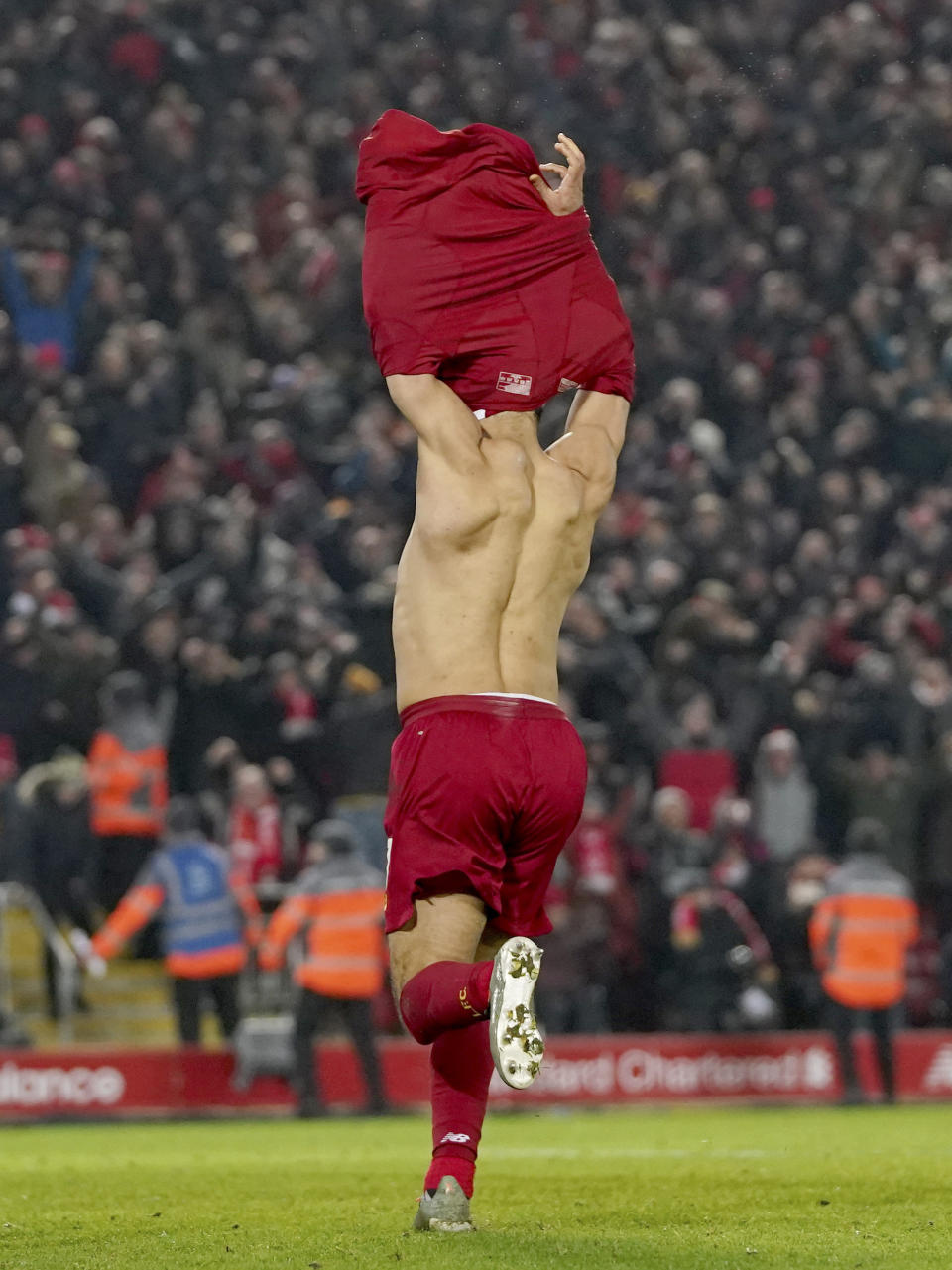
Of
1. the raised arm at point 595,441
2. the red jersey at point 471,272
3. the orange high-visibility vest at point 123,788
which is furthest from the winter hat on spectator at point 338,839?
the red jersey at point 471,272

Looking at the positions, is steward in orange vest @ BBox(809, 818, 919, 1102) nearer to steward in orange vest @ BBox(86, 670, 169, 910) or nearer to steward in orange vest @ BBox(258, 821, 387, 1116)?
steward in orange vest @ BBox(258, 821, 387, 1116)

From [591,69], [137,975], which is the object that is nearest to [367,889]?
[137,975]

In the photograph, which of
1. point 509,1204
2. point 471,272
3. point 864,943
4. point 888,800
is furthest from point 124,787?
point 471,272

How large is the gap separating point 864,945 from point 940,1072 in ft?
4.46

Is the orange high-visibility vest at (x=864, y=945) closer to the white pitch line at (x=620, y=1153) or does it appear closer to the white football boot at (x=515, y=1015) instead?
the white pitch line at (x=620, y=1153)

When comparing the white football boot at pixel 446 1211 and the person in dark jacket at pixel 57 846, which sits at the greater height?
the person in dark jacket at pixel 57 846

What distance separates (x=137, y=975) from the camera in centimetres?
1338

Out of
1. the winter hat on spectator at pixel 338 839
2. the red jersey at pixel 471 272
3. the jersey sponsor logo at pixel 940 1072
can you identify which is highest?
the red jersey at pixel 471 272

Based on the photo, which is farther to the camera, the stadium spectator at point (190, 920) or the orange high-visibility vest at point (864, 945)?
the orange high-visibility vest at point (864, 945)

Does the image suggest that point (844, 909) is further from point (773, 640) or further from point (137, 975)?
point (137, 975)

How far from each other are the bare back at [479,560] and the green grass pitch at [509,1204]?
1287 millimetres

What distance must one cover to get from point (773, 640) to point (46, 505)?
5.42 m

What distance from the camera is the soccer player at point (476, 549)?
4938 millimetres

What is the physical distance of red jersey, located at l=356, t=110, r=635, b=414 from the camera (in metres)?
5.32
